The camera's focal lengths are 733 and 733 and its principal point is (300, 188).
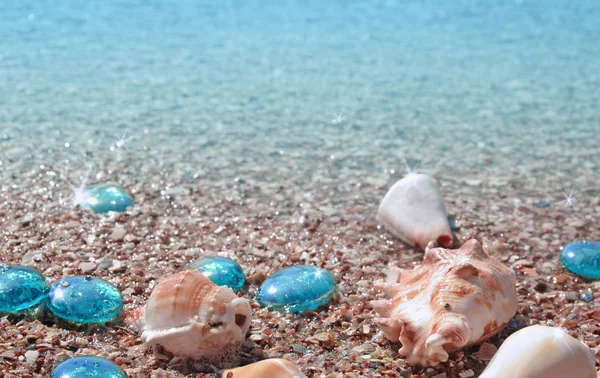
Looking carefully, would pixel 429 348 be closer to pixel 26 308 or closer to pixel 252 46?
pixel 26 308

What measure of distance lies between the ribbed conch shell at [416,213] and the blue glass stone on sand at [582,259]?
56 cm

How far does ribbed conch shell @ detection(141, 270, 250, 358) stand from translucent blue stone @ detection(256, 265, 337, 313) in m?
0.41

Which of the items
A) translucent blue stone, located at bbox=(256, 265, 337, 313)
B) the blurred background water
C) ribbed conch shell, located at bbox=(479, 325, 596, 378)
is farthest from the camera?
the blurred background water

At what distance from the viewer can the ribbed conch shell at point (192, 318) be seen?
257 cm

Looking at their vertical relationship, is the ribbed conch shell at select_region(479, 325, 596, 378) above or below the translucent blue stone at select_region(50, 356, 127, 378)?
above

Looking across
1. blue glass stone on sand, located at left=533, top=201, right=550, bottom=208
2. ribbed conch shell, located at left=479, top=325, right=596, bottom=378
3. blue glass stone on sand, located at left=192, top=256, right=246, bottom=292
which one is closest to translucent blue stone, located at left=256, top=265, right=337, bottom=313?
blue glass stone on sand, located at left=192, top=256, right=246, bottom=292

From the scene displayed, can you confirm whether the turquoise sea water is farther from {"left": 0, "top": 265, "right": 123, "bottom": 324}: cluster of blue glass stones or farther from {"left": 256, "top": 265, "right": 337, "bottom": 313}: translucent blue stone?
{"left": 0, "top": 265, "right": 123, "bottom": 324}: cluster of blue glass stones

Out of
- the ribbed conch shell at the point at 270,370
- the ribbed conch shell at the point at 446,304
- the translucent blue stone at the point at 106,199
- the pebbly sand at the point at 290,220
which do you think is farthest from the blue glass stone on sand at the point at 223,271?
the translucent blue stone at the point at 106,199

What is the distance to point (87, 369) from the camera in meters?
2.42

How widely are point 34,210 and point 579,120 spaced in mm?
4338

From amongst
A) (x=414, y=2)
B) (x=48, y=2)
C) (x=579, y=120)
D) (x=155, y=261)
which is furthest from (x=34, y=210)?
(x=414, y=2)

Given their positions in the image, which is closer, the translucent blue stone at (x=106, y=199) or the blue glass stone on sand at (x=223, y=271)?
the blue glass stone on sand at (x=223, y=271)

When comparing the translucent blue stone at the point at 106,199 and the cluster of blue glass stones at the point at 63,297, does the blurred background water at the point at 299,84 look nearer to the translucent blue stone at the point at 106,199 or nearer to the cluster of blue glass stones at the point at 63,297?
the translucent blue stone at the point at 106,199

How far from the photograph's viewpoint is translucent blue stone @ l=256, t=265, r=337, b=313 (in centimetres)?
305
